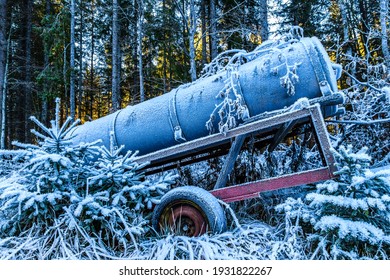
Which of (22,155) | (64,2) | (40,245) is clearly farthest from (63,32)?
(40,245)

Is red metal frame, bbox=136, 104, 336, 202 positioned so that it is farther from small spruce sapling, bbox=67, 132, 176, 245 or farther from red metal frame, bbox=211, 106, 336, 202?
small spruce sapling, bbox=67, 132, 176, 245

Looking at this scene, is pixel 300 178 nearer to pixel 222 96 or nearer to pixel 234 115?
pixel 234 115

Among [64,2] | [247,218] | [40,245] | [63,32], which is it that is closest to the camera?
[40,245]

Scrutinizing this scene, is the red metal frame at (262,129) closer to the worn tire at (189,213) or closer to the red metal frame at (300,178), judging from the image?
the red metal frame at (300,178)

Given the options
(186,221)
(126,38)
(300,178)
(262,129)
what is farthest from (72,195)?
(126,38)

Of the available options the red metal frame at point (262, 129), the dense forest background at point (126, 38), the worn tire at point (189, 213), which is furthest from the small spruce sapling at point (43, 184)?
the dense forest background at point (126, 38)

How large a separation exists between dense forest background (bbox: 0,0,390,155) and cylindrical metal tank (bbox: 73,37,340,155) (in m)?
6.99

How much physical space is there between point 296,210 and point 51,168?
8.33ft

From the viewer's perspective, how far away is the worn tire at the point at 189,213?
3109 mm

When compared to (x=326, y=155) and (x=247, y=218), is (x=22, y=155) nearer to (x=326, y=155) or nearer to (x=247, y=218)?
(x=247, y=218)

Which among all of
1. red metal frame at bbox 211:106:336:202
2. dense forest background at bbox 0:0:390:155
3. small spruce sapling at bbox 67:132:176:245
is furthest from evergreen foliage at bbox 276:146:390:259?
dense forest background at bbox 0:0:390:155

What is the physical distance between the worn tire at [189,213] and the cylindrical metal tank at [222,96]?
82cm

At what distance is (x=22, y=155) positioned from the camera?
131 inches

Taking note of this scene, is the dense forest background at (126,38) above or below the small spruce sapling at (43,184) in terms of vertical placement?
above
